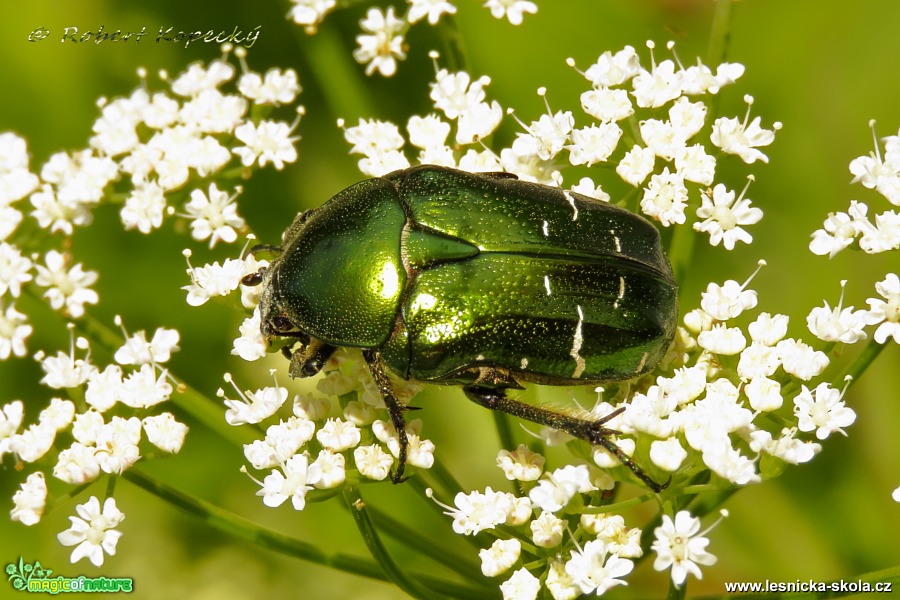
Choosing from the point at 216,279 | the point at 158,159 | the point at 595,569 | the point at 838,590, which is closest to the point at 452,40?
the point at 158,159

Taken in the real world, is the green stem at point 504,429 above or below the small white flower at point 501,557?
above

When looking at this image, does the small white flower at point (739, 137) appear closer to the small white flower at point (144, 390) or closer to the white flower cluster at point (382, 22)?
the white flower cluster at point (382, 22)

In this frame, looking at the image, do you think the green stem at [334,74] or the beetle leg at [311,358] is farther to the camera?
the green stem at [334,74]

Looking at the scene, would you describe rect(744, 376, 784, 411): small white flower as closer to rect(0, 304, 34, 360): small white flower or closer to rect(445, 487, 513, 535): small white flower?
rect(445, 487, 513, 535): small white flower

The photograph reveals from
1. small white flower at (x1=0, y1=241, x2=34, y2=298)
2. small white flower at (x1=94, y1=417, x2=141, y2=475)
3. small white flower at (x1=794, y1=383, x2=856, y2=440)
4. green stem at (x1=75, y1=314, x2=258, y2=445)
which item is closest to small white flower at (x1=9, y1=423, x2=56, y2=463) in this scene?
small white flower at (x1=94, y1=417, x2=141, y2=475)

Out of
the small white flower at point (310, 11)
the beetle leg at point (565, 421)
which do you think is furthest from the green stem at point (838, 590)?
the small white flower at point (310, 11)
